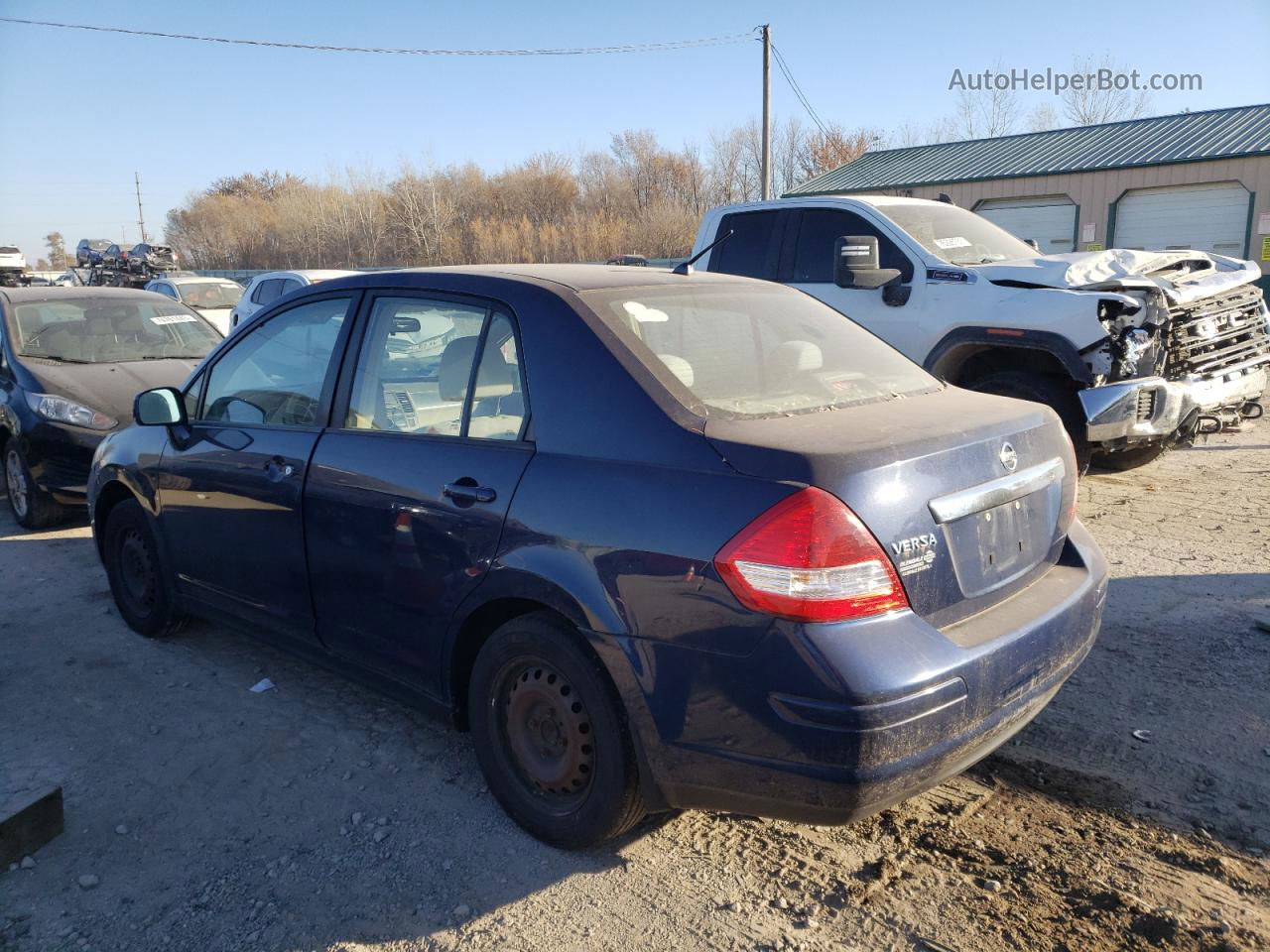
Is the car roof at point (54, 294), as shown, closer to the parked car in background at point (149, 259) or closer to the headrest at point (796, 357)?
the headrest at point (796, 357)

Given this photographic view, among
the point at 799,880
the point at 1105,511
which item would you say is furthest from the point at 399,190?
the point at 799,880

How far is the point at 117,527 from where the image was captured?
4.93 meters

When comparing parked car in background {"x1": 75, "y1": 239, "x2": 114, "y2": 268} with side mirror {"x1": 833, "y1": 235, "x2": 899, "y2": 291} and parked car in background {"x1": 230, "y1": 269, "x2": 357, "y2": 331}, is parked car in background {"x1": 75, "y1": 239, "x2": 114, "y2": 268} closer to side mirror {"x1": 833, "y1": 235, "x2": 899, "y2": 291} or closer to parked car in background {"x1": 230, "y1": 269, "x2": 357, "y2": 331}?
parked car in background {"x1": 230, "y1": 269, "x2": 357, "y2": 331}

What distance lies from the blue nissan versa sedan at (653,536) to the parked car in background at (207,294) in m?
15.1

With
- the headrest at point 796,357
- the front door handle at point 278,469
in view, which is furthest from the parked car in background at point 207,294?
the headrest at point 796,357

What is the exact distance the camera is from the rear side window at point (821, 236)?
7.67m

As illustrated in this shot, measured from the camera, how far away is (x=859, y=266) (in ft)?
22.3

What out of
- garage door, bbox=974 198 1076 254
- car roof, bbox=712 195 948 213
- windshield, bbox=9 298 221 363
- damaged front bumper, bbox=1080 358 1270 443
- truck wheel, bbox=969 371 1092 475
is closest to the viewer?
damaged front bumper, bbox=1080 358 1270 443

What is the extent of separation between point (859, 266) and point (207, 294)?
1507 cm

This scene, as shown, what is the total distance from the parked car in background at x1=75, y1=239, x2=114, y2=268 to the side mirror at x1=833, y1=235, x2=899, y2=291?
3913 cm

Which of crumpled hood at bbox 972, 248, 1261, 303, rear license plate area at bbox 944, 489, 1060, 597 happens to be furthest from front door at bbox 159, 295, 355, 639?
crumpled hood at bbox 972, 248, 1261, 303

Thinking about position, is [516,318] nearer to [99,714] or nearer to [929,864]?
[929,864]

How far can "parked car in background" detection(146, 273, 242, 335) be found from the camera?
695 inches

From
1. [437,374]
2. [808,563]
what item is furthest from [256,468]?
[808,563]
